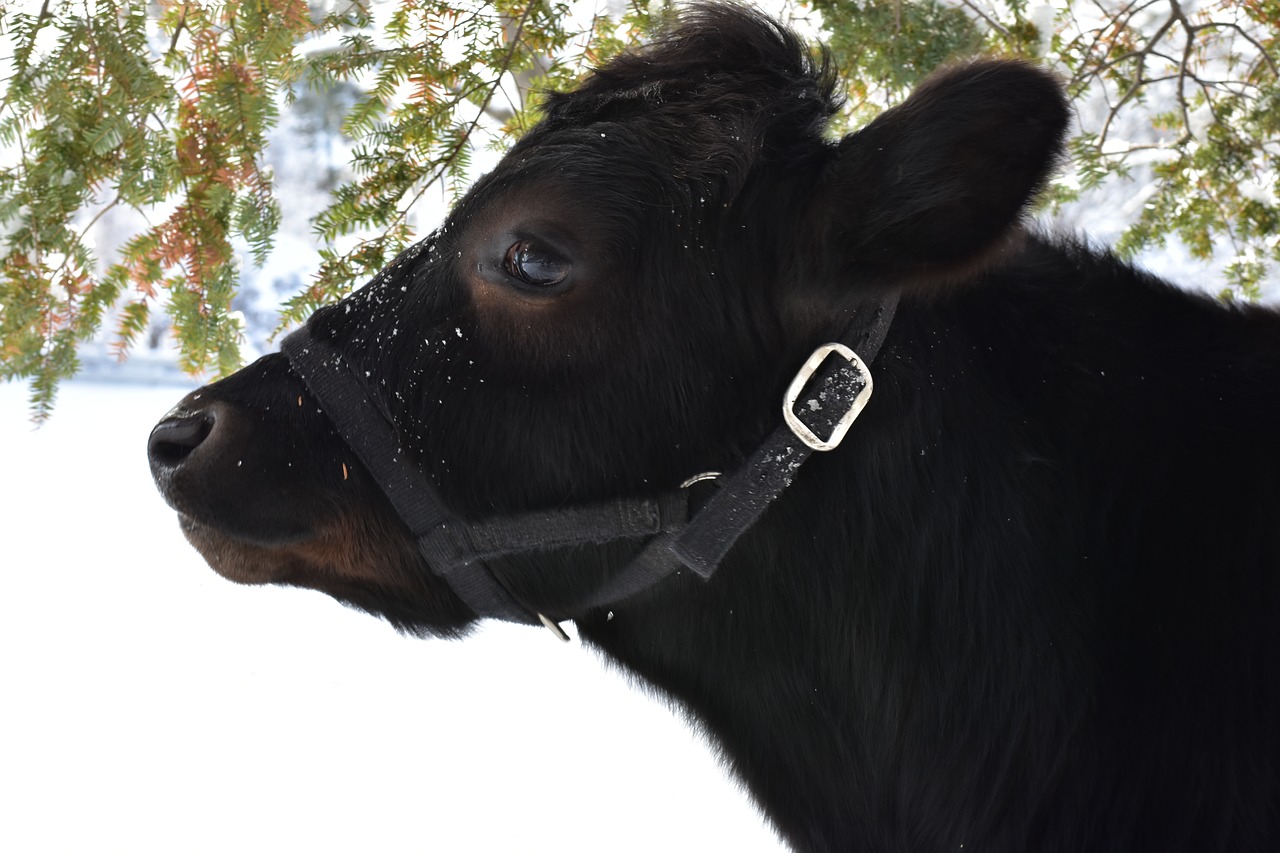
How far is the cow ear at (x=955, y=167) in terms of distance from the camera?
1.57m

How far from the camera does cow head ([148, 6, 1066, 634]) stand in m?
1.69

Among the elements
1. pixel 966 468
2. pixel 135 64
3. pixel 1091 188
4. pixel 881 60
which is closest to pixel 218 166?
pixel 135 64

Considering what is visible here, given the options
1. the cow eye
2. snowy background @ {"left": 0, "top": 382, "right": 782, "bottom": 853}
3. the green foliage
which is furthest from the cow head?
snowy background @ {"left": 0, "top": 382, "right": 782, "bottom": 853}

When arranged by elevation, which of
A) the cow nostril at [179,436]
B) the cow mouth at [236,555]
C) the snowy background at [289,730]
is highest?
the cow nostril at [179,436]

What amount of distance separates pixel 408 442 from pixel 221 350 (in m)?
1.54

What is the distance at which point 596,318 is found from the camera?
1.77 metres

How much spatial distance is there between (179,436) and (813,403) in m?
1.08

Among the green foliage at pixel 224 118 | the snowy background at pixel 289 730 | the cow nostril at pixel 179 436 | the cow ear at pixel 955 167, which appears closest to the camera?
the cow ear at pixel 955 167

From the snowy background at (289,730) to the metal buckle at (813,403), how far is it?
6.27 ft

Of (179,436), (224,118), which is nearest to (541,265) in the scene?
(179,436)

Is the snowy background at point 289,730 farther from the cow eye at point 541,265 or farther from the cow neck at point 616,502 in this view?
the cow eye at point 541,265

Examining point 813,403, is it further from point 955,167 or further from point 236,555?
point 236,555

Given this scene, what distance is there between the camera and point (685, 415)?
177 centimetres

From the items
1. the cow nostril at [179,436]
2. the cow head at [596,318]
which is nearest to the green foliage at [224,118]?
the cow head at [596,318]
